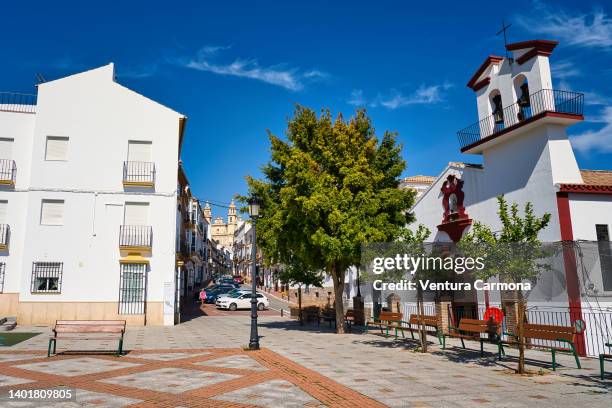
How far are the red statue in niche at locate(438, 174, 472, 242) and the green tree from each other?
2.59 meters

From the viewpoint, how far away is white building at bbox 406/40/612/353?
14.6 meters

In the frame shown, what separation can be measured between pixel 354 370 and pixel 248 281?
73761mm

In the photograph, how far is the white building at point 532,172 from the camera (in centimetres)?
1465

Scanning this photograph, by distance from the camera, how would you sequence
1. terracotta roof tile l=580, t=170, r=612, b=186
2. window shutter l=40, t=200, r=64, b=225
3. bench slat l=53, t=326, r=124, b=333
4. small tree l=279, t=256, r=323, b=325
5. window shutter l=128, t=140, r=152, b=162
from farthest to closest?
window shutter l=128, t=140, r=152, b=162, small tree l=279, t=256, r=323, b=325, window shutter l=40, t=200, r=64, b=225, terracotta roof tile l=580, t=170, r=612, b=186, bench slat l=53, t=326, r=124, b=333

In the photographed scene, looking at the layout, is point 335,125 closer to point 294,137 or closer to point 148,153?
point 294,137

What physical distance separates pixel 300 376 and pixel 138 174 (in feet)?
51.6

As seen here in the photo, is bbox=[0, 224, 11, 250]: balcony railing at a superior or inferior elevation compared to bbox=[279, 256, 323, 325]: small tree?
superior

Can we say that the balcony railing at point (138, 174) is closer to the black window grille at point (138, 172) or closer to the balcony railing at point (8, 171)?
the black window grille at point (138, 172)

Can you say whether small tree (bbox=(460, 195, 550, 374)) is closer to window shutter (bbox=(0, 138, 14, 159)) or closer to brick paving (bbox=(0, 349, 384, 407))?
brick paving (bbox=(0, 349, 384, 407))

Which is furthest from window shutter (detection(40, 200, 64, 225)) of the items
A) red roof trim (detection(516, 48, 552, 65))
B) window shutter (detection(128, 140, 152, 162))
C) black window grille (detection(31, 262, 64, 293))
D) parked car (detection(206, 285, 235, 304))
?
red roof trim (detection(516, 48, 552, 65))

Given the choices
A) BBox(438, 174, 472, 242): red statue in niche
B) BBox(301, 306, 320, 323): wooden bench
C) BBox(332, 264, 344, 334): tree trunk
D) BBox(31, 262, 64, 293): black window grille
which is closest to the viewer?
BBox(332, 264, 344, 334): tree trunk

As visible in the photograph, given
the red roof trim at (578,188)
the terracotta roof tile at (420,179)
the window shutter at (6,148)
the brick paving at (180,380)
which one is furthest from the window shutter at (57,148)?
the terracotta roof tile at (420,179)

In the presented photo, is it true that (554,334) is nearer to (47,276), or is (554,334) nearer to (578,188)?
(578,188)

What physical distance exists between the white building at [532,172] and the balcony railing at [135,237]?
1377 centimetres
